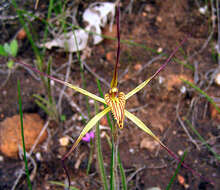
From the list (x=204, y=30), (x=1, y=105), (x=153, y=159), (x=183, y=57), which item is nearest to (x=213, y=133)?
(x=153, y=159)

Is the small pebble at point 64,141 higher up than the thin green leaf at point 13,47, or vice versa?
the thin green leaf at point 13,47

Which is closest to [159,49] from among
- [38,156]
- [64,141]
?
[64,141]

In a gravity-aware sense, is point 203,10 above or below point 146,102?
above

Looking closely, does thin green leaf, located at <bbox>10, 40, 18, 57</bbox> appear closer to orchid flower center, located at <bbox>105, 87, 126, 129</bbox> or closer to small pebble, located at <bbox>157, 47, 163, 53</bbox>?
small pebble, located at <bbox>157, 47, 163, 53</bbox>

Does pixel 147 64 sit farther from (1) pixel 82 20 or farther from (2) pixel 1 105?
(2) pixel 1 105

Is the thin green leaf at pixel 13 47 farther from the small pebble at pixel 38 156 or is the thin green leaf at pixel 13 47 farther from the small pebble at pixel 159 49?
the small pebble at pixel 159 49

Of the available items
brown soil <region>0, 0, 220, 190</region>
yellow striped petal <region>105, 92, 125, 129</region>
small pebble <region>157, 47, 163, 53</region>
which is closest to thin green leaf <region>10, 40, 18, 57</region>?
brown soil <region>0, 0, 220, 190</region>

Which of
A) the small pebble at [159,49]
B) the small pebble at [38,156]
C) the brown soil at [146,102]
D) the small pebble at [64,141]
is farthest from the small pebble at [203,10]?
the small pebble at [38,156]

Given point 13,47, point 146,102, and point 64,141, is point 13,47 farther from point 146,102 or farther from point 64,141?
point 146,102
